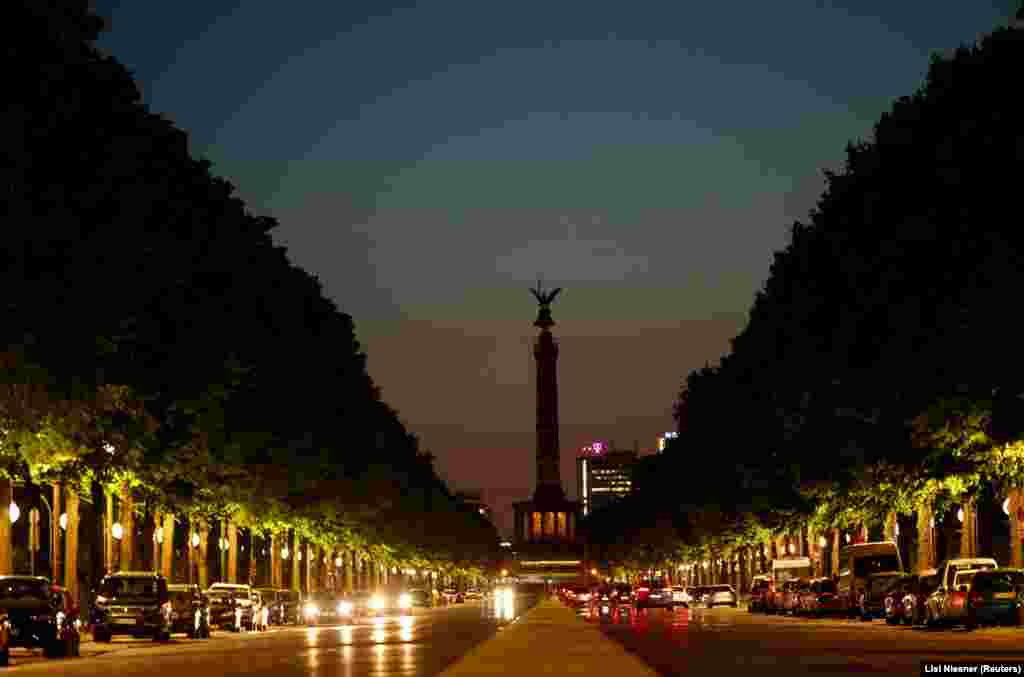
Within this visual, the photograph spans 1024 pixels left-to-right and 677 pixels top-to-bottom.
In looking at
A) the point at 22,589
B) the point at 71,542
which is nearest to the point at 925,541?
the point at 71,542

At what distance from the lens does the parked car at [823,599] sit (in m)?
86.7

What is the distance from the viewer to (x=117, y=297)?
57.4 meters

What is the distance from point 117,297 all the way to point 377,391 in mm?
108501

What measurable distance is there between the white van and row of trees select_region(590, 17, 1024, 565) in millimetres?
1867

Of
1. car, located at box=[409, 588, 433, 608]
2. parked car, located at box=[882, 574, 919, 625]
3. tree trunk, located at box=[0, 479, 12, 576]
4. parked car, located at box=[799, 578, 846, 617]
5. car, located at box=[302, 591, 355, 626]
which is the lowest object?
car, located at box=[409, 588, 433, 608]

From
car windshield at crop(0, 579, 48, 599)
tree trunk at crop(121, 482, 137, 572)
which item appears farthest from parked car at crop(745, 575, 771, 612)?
car windshield at crop(0, 579, 48, 599)

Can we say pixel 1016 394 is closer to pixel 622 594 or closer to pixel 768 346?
pixel 768 346

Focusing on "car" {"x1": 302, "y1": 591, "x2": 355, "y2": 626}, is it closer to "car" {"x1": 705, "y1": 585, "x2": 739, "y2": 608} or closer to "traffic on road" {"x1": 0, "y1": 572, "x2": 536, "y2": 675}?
"traffic on road" {"x1": 0, "y1": 572, "x2": 536, "y2": 675}

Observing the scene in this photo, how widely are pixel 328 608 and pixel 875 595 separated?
37716 mm

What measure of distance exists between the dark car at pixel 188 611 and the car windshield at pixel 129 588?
12.1ft

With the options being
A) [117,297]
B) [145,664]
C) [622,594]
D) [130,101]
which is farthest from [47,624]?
[622,594]

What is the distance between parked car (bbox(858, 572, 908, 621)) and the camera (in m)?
77.4

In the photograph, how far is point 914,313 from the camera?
64938mm

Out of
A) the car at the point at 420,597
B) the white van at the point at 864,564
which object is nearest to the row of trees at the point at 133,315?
the car at the point at 420,597
